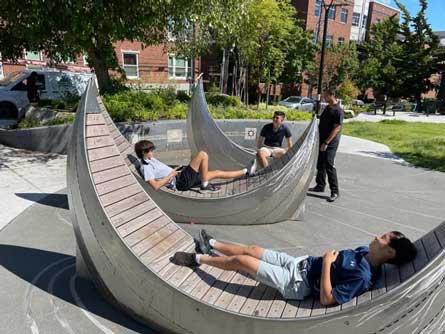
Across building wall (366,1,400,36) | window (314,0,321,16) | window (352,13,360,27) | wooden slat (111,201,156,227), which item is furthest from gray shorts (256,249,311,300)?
building wall (366,1,400,36)

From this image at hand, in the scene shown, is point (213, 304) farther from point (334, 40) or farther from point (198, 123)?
point (334, 40)

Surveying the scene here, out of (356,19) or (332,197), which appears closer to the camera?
(332,197)

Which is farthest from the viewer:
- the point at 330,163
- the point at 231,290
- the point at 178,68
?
the point at 178,68

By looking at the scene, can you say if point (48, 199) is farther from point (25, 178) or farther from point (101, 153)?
point (101, 153)

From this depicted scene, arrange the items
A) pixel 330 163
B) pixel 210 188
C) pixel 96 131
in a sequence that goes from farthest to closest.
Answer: pixel 330 163, pixel 210 188, pixel 96 131

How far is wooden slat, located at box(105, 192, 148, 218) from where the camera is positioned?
317 cm

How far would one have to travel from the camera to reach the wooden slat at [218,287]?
9.22 feet

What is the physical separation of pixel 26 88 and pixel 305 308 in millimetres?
13955

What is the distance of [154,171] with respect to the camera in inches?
203

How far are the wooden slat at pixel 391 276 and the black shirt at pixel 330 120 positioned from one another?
13.2 feet

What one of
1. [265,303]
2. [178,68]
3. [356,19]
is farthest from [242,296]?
[356,19]

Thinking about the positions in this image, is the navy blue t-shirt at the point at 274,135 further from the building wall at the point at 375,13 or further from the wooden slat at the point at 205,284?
the building wall at the point at 375,13

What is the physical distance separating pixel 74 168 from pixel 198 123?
4391 millimetres

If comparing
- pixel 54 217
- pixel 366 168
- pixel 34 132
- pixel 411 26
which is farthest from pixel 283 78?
pixel 54 217
